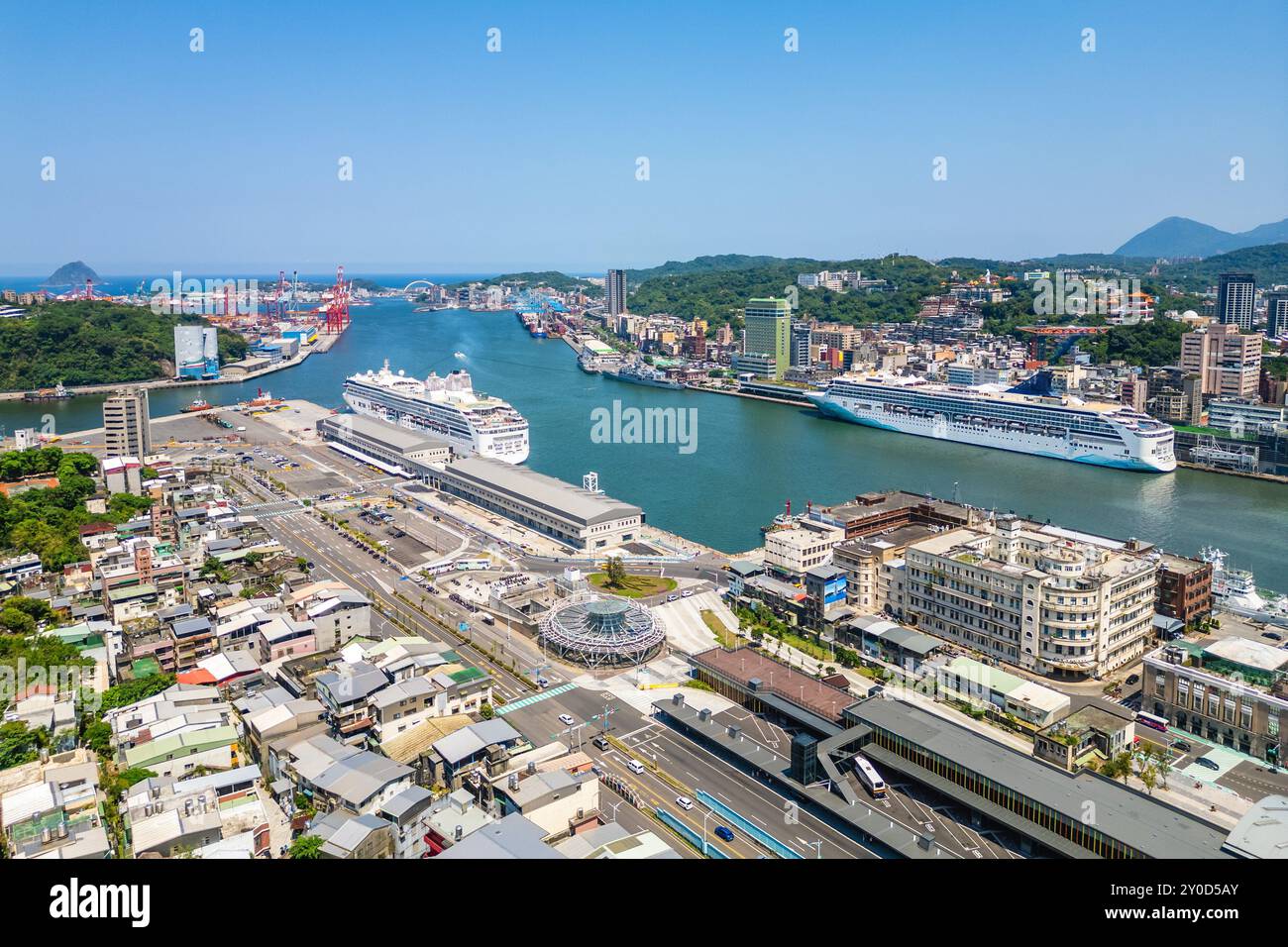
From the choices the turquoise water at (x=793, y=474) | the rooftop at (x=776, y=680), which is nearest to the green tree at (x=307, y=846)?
the rooftop at (x=776, y=680)

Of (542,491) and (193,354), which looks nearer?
(542,491)

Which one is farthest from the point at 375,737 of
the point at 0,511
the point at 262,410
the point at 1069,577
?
the point at 262,410

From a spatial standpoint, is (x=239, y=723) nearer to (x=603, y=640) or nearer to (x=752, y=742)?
(x=603, y=640)

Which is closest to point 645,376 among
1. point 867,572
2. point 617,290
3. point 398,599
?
point 617,290

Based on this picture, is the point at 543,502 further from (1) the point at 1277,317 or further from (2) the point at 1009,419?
(1) the point at 1277,317
